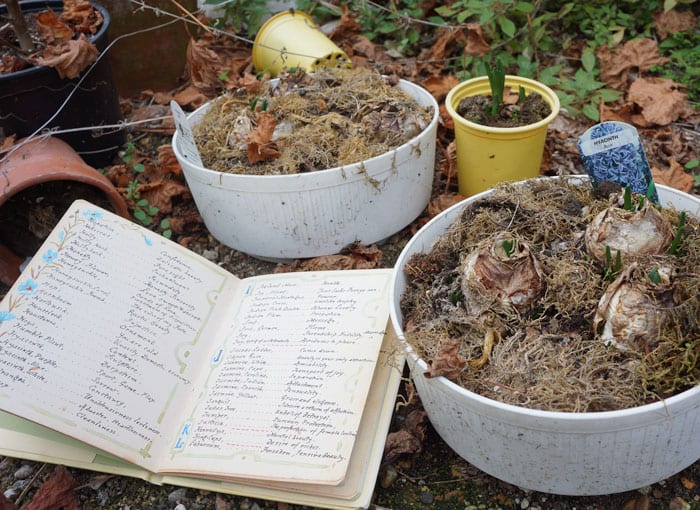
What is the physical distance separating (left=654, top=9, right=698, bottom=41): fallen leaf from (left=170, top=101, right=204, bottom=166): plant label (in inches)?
73.2

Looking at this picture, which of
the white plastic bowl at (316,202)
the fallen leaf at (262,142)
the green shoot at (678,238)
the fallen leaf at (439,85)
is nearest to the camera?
the green shoot at (678,238)

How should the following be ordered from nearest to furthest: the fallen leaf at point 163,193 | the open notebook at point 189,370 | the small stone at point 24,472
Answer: the open notebook at point 189,370 → the small stone at point 24,472 → the fallen leaf at point 163,193

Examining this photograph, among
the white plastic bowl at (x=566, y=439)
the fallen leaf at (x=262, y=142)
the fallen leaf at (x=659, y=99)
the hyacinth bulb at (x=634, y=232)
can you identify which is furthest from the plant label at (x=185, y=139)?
the fallen leaf at (x=659, y=99)

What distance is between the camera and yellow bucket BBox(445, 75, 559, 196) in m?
1.71

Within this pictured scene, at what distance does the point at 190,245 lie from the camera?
1.97 m

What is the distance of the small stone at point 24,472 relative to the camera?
1.36 metres

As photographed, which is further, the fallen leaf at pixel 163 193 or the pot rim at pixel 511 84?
the fallen leaf at pixel 163 193

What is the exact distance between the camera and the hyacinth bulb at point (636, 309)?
3.34 ft

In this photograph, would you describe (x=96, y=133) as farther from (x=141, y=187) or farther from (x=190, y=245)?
(x=190, y=245)

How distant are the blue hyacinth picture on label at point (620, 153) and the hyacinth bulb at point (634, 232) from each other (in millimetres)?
139

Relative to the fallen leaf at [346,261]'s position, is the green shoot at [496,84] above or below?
above

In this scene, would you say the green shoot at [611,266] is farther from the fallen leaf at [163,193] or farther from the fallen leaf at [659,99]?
the fallen leaf at [163,193]

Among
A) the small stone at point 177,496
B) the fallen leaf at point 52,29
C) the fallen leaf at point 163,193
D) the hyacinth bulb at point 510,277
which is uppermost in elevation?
the fallen leaf at point 52,29

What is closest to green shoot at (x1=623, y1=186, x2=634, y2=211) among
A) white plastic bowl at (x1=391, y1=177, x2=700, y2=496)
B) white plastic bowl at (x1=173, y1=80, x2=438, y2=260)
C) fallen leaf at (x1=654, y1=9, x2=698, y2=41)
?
white plastic bowl at (x1=391, y1=177, x2=700, y2=496)
